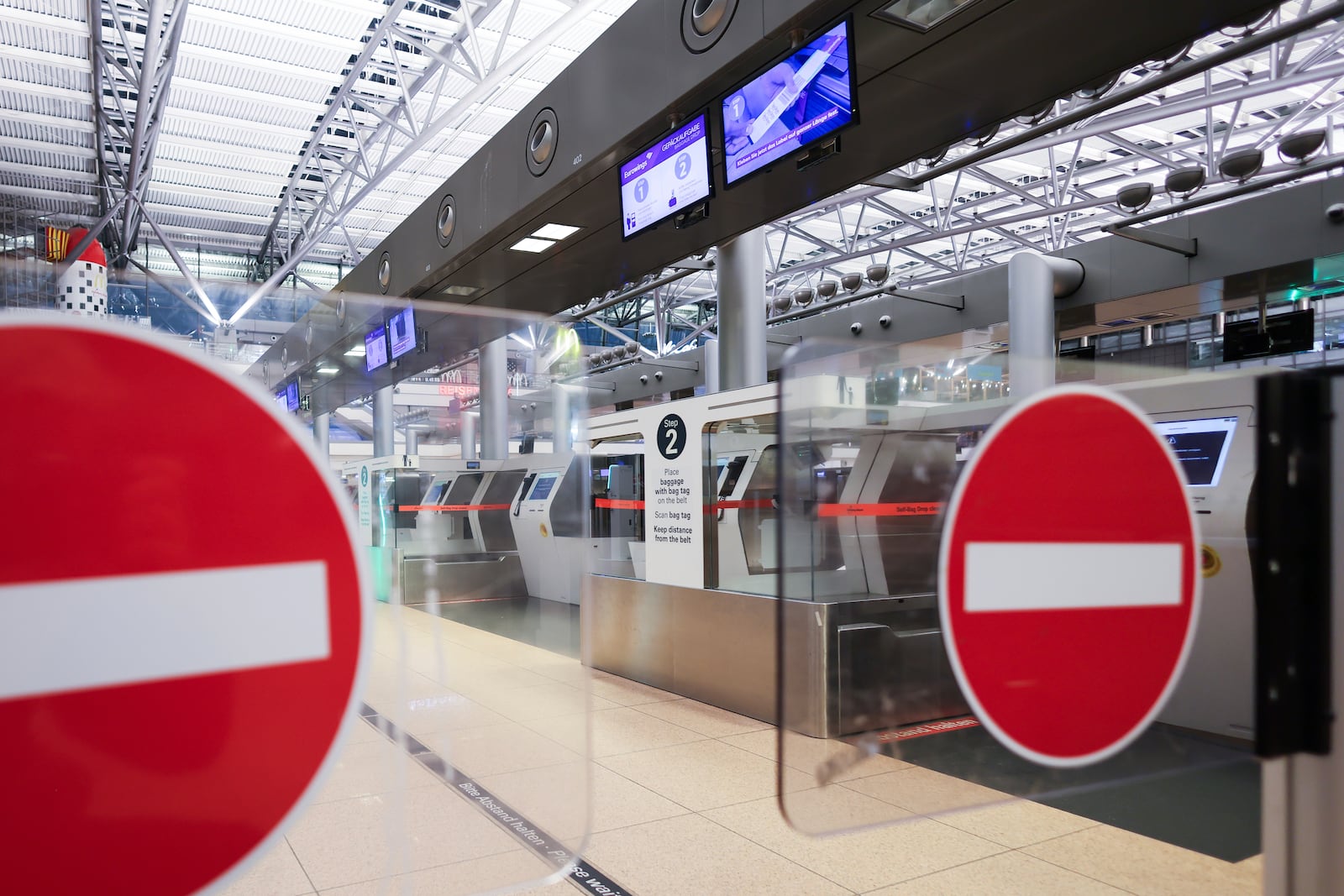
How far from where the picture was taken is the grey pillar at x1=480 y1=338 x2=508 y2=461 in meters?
1.29

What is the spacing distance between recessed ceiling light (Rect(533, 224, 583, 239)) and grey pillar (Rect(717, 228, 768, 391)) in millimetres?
1495

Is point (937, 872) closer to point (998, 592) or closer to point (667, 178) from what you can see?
point (998, 592)

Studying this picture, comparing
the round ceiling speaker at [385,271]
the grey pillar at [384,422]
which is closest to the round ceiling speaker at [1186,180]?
the grey pillar at [384,422]

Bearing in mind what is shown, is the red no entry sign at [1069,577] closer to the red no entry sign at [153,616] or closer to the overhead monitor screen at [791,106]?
the red no entry sign at [153,616]

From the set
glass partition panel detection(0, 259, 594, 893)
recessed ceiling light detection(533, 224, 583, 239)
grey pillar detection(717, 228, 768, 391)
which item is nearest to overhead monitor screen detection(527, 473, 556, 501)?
glass partition panel detection(0, 259, 594, 893)

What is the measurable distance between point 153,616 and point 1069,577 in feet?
3.47

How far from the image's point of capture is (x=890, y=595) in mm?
1493

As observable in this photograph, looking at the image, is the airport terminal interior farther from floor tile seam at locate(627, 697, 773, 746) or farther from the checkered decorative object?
floor tile seam at locate(627, 697, 773, 746)

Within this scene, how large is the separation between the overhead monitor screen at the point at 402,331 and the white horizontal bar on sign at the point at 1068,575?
2.40ft

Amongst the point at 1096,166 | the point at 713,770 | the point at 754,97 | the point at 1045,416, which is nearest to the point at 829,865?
the point at 713,770

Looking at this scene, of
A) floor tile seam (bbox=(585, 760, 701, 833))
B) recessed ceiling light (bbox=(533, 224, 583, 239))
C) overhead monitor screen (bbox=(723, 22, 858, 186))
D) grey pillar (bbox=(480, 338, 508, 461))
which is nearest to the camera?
grey pillar (bbox=(480, 338, 508, 461))

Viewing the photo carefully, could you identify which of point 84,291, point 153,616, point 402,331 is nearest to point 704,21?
point 402,331

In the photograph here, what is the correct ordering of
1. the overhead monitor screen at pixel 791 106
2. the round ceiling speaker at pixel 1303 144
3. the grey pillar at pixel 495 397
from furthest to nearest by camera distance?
the round ceiling speaker at pixel 1303 144 < the overhead monitor screen at pixel 791 106 < the grey pillar at pixel 495 397

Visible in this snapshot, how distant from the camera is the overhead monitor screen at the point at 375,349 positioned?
3.67 ft
